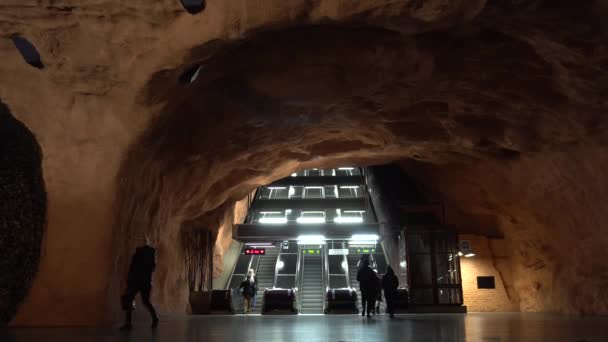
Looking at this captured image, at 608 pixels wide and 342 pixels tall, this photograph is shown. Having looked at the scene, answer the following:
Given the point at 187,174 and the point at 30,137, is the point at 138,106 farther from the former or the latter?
the point at 187,174

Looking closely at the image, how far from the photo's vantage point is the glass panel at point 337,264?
74.0 feet

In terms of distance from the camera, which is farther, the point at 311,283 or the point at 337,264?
the point at 337,264

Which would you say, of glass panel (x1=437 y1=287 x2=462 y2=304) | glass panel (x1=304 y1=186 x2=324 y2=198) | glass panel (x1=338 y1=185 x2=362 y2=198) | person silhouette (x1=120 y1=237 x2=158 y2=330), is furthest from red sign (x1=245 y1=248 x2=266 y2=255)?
person silhouette (x1=120 y1=237 x2=158 y2=330)

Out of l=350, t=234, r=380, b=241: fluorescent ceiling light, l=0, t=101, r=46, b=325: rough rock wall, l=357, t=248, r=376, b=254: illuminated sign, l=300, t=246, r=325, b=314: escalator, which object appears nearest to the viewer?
l=0, t=101, r=46, b=325: rough rock wall

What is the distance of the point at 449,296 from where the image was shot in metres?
15.8

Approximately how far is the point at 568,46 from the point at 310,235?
14173 mm

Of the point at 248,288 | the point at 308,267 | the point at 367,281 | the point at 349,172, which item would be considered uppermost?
the point at 349,172

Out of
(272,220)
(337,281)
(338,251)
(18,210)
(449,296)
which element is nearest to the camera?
(18,210)

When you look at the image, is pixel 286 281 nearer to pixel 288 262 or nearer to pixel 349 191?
pixel 288 262

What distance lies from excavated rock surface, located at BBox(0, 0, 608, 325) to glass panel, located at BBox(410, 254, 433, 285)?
4708 mm

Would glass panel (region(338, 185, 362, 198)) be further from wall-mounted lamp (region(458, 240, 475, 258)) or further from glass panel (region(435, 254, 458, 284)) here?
glass panel (region(435, 254, 458, 284))

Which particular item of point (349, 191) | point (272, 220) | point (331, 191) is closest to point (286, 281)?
point (272, 220)

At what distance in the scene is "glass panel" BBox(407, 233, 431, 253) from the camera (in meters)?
16.4

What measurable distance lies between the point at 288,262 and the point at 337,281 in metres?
3.23
